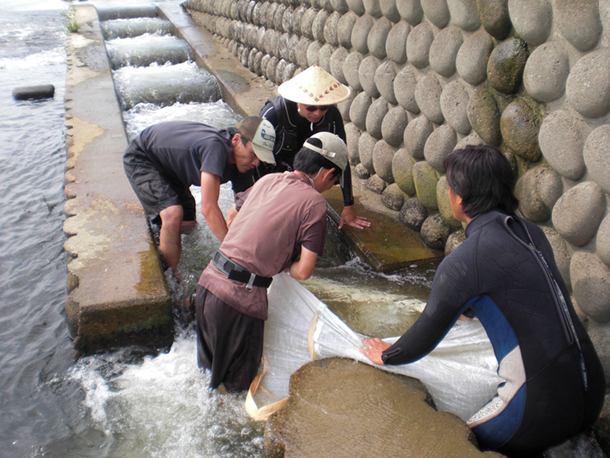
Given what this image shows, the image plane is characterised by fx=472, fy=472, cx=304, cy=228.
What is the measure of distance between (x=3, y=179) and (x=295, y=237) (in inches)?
190

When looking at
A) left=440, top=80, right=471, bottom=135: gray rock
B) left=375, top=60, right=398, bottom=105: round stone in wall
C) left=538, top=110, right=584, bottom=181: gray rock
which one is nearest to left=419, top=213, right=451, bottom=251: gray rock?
left=440, top=80, right=471, bottom=135: gray rock

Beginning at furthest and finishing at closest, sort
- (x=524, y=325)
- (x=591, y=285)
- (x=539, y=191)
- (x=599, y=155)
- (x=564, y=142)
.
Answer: (x=539, y=191)
(x=564, y=142)
(x=591, y=285)
(x=599, y=155)
(x=524, y=325)

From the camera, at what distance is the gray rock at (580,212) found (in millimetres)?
2299

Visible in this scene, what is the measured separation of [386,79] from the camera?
407cm

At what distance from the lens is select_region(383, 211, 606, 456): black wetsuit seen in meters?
1.73

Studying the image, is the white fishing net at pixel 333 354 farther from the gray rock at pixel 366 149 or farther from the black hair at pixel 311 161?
the gray rock at pixel 366 149

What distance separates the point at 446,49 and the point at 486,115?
1.96 ft

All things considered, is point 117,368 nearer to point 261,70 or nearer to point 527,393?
point 527,393

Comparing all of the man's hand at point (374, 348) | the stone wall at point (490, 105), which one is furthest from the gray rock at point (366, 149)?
the man's hand at point (374, 348)

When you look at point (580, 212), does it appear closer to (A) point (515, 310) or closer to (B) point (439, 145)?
(A) point (515, 310)

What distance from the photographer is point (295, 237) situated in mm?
2387

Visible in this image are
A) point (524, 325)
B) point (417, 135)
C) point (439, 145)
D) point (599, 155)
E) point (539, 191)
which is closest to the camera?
point (524, 325)

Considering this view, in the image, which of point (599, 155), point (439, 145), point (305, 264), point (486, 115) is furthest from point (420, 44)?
point (305, 264)

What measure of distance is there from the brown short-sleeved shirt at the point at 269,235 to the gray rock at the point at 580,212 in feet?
4.16
